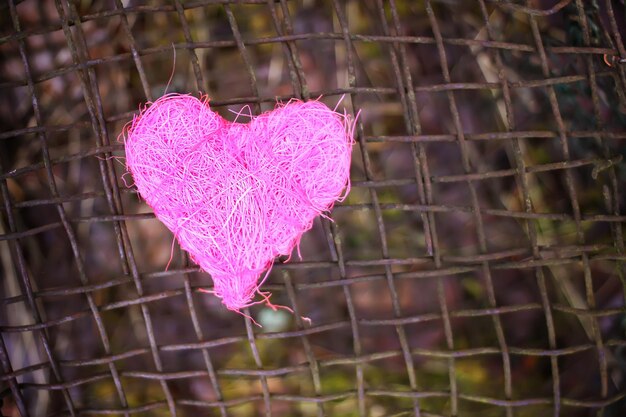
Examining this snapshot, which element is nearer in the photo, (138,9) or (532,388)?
(138,9)

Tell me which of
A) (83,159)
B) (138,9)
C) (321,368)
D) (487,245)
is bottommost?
(321,368)

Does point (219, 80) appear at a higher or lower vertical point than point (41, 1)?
lower

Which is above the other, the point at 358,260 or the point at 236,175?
the point at 236,175

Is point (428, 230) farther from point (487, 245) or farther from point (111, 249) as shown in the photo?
point (111, 249)

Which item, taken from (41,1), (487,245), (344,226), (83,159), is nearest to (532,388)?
(487,245)
